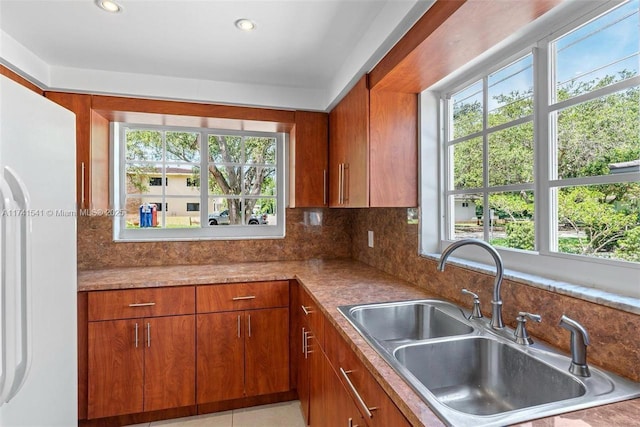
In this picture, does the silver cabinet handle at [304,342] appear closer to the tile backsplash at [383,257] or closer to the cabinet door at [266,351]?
the cabinet door at [266,351]

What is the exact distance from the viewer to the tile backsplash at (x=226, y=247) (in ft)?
7.87

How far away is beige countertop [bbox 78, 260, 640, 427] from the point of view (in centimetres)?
73

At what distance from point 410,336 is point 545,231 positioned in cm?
74

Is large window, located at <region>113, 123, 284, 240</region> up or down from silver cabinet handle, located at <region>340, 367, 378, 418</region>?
up

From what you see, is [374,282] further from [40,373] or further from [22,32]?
[22,32]

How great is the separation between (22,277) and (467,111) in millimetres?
1991

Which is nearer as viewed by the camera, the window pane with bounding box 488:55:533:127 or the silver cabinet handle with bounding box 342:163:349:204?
the window pane with bounding box 488:55:533:127

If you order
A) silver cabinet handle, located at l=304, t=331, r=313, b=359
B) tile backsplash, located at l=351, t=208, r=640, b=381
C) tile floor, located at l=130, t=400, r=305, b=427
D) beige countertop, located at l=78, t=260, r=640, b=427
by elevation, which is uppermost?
tile backsplash, located at l=351, t=208, r=640, b=381

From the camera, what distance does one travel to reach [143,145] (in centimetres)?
257

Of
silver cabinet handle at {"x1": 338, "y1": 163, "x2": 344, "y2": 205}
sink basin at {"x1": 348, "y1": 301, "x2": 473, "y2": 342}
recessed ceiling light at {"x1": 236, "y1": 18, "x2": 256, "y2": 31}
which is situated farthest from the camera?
silver cabinet handle at {"x1": 338, "y1": 163, "x2": 344, "y2": 205}

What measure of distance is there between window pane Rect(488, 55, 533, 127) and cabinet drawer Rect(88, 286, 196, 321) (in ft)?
6.38

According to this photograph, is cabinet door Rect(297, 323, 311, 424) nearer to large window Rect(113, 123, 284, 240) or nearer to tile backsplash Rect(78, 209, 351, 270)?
tile backsplash Rect(78, 209, 351, 270)

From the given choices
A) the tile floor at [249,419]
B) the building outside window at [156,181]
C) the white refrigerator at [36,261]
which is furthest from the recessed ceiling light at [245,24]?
the tile floor at [249,419]

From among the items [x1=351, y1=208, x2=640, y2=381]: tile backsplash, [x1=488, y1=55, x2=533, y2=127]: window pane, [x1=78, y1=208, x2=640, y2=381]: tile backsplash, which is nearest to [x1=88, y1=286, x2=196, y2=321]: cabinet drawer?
[x1=78, y1=208, x2=640, y2=381]: tile backsplash
